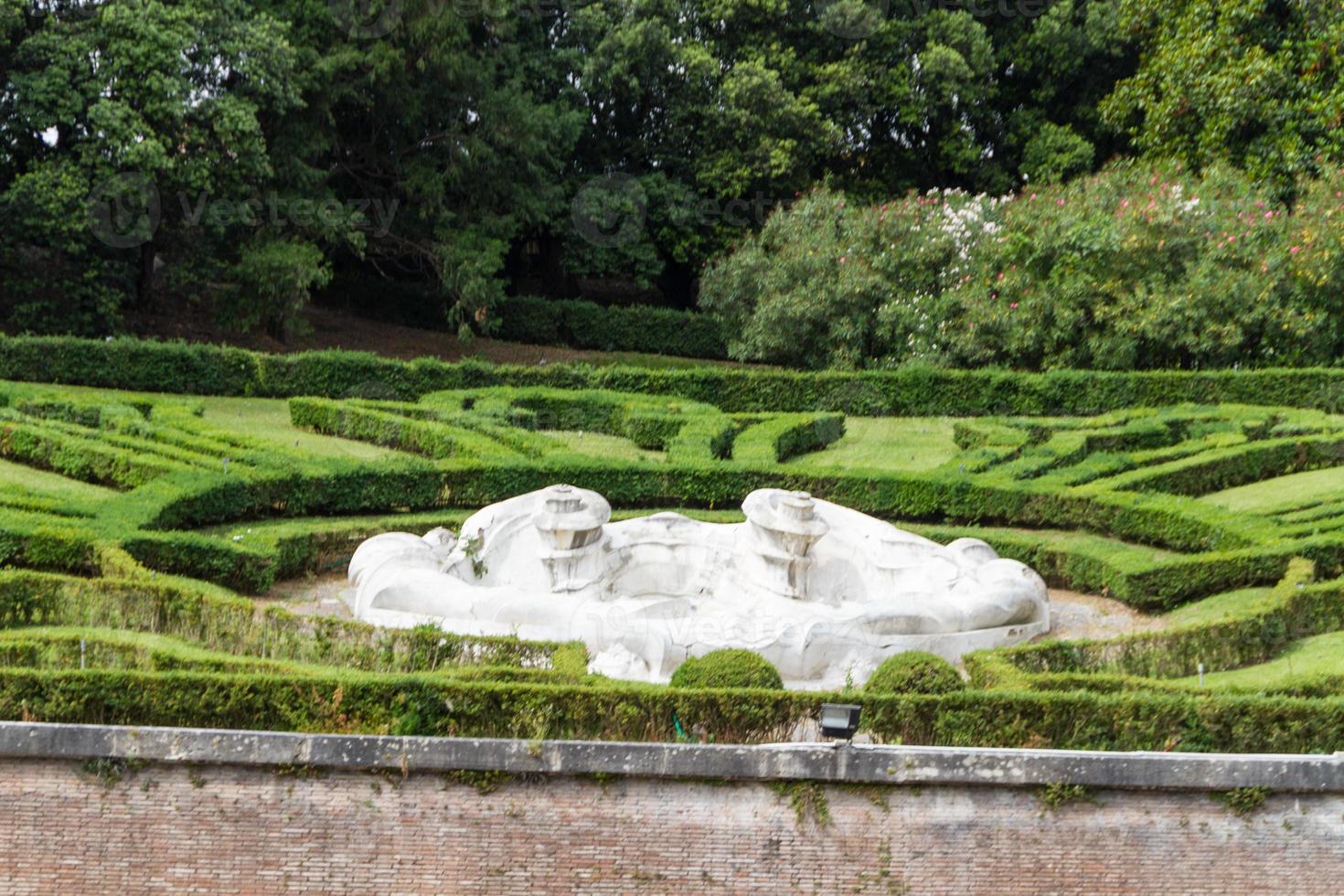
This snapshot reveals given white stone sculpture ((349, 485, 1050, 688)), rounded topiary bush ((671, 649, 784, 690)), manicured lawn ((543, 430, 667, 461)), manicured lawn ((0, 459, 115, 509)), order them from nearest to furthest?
rounded topiary bush ((671, 649, 784, 690)) → white stone sculpture ((349, 485, 1050, 688)) → manicured lawn ((0, 459, 115, 509)) → manicured lawn ((543, 430, 667, 461))

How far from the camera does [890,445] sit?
30.3 m

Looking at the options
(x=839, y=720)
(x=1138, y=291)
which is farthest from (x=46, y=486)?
(x=1138, y=291)

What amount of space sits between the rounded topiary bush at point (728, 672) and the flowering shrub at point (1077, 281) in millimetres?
20174

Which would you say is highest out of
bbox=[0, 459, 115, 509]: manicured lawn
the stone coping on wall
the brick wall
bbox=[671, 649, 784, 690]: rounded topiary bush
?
bbox=[0, 459, 115, 509]: manicured lawn

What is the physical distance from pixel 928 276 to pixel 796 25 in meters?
13.3

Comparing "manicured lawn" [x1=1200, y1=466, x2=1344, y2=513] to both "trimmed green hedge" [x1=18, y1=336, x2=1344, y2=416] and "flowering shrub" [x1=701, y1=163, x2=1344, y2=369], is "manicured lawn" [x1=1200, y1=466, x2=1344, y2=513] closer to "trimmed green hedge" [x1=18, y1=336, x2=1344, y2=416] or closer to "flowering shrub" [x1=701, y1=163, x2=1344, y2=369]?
"trimmed green hedge" [x1=18, y1=336, x2=1344, y2=416]

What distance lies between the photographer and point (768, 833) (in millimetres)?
14172

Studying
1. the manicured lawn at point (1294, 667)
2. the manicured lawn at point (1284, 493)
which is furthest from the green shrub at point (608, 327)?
the manicured lawn at point (1294, 667)

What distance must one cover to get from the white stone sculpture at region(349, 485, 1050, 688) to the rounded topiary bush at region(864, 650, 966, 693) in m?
1.89

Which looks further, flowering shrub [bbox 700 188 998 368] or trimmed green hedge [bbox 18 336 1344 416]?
flowering shrub [bbox 700 188 998 368]

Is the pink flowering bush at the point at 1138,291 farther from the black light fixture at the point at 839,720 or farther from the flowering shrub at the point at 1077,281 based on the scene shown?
the black light fixture at the point at 839,720

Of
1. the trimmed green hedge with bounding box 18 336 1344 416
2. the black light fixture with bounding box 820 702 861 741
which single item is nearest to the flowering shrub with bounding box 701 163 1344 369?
→ the trimmed green hedge with bounding box 18 336 1344 416

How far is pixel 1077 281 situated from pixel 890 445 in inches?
281

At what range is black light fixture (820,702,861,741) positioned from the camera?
13820 mm
